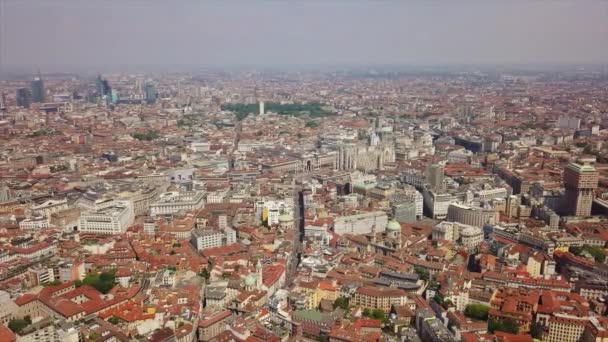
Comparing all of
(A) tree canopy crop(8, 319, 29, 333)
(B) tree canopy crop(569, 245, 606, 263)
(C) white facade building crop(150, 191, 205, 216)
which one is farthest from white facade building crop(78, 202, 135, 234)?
(B) tree canopy crop(569, 245, 606, 263)

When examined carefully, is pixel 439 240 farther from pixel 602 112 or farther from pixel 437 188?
Answer: pixel 602 112

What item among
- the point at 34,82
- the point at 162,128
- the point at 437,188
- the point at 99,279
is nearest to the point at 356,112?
the point at 162,128

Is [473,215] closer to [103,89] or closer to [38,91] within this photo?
[38,91]

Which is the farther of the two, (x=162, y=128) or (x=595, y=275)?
(x=162, y=128)

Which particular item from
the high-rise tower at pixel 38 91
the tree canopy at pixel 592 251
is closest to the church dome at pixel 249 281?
the tree canopy at pixel 592 251

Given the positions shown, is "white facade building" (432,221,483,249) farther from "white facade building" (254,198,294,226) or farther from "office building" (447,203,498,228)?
"white facade building" (254,198,294,226)

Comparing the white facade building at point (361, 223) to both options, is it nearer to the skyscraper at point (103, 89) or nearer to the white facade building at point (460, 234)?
the white facade building at point (460, 234)
